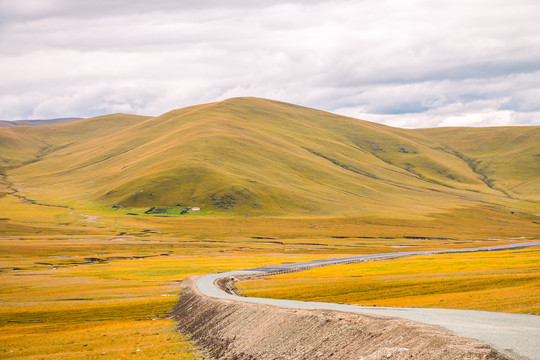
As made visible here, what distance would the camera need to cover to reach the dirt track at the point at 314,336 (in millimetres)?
21156

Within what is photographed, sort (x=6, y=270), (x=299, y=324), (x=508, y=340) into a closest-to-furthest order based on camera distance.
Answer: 1. (x=508, y=340)
2. (x=299, y=324)
3. (x=6, y=270)

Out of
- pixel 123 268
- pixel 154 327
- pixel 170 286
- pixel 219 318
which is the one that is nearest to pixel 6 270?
pixel 123 268

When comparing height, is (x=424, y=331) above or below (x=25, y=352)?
above

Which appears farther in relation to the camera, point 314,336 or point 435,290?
point 435,290

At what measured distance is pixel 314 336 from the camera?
28.9 metres

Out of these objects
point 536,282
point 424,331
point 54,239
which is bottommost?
point 54,239

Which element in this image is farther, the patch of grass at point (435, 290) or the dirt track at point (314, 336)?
the patch of grass at point (435, 290)

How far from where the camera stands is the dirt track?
21.2 metres

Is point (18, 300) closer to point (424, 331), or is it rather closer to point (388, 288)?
point (388, 288)

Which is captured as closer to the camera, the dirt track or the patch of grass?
the dirt track

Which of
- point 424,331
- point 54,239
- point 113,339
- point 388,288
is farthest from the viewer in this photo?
point 54,239

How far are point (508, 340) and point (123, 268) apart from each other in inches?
3844

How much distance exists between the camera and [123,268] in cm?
10838

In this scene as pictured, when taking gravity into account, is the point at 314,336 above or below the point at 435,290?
above
